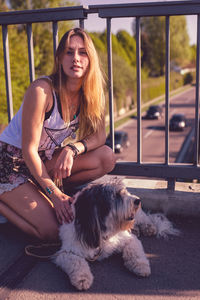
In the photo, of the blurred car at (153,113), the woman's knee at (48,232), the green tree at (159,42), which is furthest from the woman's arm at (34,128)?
the green tree at (159,42)

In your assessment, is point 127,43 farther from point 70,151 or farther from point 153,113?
point 70,151

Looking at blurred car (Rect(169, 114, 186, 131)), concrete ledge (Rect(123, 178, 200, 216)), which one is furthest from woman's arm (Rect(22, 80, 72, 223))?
blurred car (Rect(169, 114, 186, 131))

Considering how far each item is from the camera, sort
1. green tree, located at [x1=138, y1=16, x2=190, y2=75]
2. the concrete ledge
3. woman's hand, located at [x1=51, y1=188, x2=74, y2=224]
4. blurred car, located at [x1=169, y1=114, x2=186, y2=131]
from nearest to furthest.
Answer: woman's hand, located at [x1=51, y1=188, x2=74, y2=224] → the concrete ledge → blurred car, located at [x1=169, y1=114, x2=186, y2=131] → green tree, located at [x1=138, y1=16, x2=190, y2=75]

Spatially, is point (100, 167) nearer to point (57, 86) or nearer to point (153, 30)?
point (57, 86)

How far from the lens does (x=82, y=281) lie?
75.9 inches

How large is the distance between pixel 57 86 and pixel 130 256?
1200 millimetres

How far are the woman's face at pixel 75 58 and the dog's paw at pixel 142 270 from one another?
128cm

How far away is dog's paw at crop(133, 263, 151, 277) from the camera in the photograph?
2029 millimetres

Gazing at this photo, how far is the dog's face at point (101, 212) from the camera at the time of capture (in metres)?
2.05

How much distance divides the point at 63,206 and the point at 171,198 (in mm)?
1006

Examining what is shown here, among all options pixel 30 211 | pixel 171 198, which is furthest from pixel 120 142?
pixel 30 211

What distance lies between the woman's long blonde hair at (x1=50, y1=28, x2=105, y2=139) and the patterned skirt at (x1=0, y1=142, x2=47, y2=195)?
1.41 feet

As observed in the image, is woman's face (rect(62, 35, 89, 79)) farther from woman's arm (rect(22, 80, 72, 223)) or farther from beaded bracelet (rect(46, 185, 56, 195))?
beaded bracelet (rect(46, 185, 56, 195))

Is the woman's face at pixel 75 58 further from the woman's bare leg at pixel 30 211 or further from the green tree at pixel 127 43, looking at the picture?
the green tree at pixel 127 43
